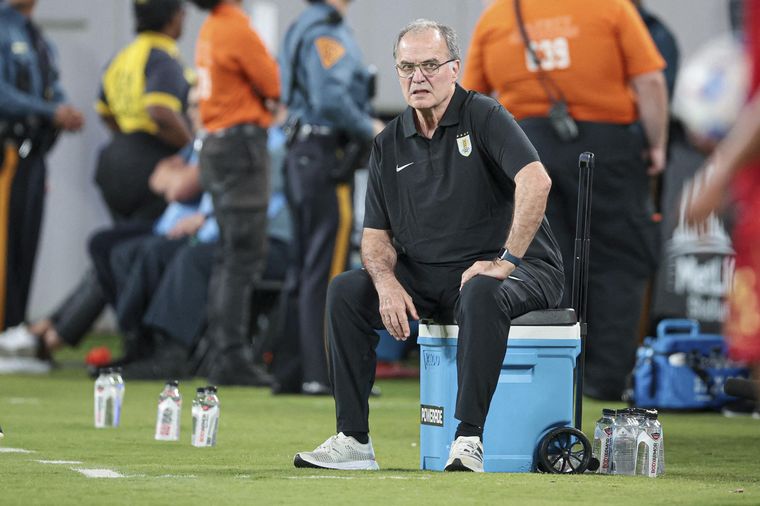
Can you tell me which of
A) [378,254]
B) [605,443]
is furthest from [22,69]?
[605,443]

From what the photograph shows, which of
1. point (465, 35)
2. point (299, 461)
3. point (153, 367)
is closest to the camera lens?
point (299, 461)

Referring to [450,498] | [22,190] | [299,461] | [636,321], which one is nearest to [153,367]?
[22,190]

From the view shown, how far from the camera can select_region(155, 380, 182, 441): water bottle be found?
573 centimetres

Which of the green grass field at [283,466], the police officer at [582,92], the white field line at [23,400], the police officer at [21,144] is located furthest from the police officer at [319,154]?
the police officer at [21,144]

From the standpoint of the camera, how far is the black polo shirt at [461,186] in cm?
478

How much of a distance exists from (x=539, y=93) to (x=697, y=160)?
3159mm

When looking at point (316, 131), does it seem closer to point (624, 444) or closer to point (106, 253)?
point (106, 253)

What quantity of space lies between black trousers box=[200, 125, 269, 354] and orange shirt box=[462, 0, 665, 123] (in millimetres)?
1642

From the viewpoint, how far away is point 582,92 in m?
7.11

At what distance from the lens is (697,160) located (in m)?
10.0

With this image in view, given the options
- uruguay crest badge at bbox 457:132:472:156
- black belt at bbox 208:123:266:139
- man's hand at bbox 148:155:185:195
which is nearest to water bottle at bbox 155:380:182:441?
uruguay crest badge at bbox 457:132:472:156

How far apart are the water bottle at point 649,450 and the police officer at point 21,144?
5.83 m

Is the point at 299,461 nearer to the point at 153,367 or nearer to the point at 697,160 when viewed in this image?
the point at 153,367

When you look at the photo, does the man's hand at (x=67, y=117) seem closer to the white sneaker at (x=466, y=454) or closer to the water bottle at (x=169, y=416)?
the water bottle at (x=169, y=416)
